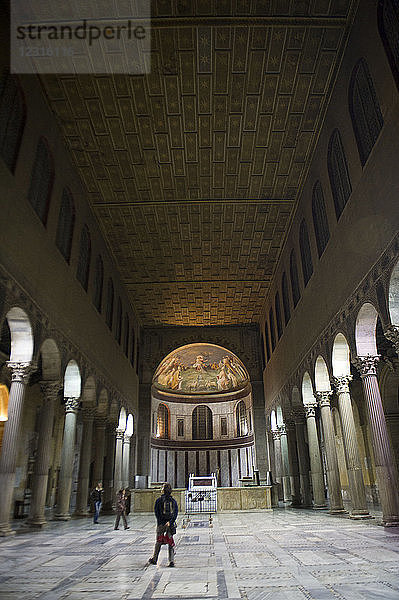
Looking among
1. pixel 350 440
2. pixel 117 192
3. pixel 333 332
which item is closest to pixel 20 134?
pixel 117 192

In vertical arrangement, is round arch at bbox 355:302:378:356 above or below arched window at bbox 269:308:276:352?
below

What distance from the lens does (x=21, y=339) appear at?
1198cm

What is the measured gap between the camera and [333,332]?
1381cm

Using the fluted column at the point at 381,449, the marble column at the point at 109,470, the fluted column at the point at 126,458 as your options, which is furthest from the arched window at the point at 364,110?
the fluted column at the point at 126,458

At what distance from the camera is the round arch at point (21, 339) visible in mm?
11734

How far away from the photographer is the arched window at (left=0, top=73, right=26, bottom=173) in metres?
10.7

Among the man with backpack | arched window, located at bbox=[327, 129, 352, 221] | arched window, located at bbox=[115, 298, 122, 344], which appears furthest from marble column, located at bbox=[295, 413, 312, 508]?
the man with backpack

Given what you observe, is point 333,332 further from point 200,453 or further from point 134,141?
point 200,453

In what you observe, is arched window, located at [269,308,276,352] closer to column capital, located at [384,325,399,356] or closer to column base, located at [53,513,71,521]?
column base, located at [53,513,71,521]

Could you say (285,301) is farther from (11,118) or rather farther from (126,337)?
(11,118)

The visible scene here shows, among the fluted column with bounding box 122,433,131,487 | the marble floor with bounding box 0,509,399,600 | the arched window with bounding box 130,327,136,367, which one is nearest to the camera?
the marble floor with bounding box 0,509,399,600

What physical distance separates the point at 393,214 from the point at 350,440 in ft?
23.2

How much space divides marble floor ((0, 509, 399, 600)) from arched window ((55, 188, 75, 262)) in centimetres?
808

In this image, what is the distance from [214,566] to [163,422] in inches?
1231
